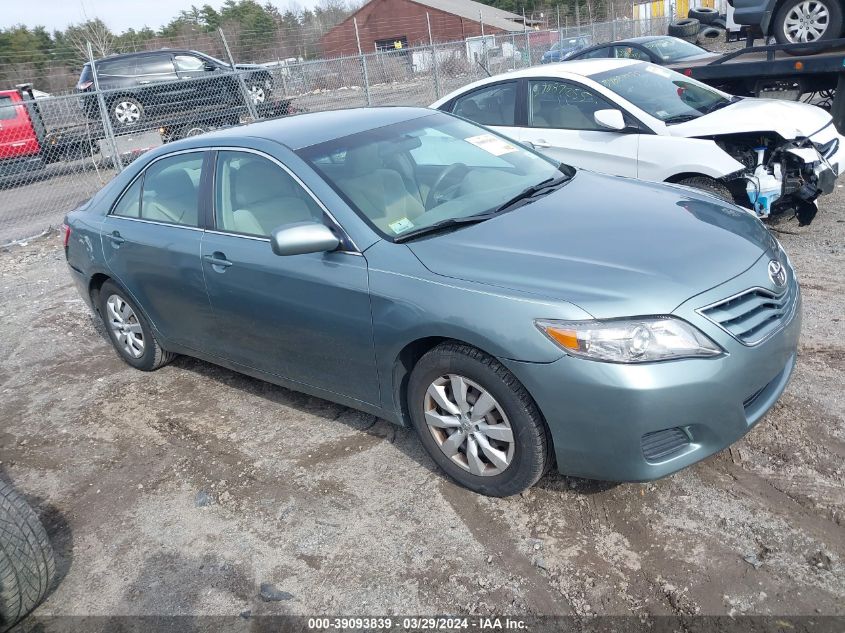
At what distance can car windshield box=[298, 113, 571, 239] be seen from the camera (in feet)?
11.7

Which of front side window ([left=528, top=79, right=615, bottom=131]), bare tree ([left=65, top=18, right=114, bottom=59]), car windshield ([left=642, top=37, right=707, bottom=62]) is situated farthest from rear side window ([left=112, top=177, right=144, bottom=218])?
bare tree ([left=65, top=18, right=114, bottom=59])

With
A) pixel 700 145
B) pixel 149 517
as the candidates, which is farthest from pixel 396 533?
pixel 700 145

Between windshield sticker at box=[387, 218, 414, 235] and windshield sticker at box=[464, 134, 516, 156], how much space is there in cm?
102

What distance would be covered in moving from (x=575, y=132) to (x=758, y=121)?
1.56 m

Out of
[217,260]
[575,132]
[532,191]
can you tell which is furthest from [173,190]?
[575,132]

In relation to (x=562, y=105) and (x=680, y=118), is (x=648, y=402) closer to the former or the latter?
(x=680, y=118)

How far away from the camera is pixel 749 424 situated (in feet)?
9.55

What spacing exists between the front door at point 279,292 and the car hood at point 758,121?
396cm

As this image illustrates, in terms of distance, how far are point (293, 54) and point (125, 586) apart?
86.1 feet

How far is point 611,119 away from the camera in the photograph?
20.7 feet

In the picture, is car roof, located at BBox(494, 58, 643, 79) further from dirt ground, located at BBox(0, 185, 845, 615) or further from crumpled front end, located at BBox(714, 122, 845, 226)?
dirt ground, located at BBox(0, 185, 845, 615)

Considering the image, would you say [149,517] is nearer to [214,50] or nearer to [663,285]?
[663,285]

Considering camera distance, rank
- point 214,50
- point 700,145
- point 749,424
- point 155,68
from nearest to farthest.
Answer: point 749,424 < point 700,145 < point 155,68 < point 214,50

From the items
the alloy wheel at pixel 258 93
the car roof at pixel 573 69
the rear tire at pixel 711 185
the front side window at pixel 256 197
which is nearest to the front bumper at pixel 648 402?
the front side window at pixel 256 197
